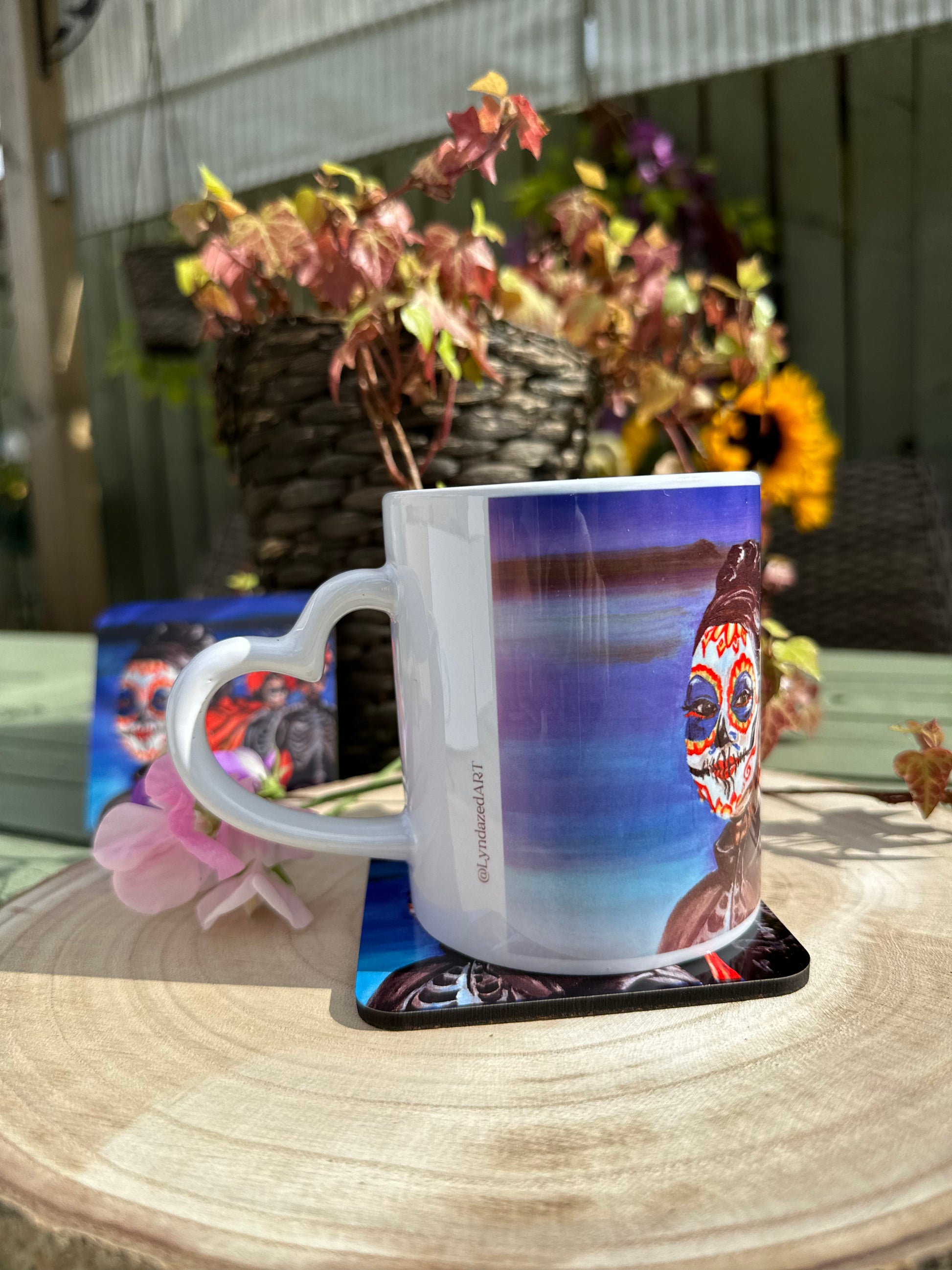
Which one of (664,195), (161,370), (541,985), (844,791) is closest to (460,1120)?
(541,985)

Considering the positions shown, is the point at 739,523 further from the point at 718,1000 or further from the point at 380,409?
the point at 380,409

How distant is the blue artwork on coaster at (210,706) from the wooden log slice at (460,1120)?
268 millimetres

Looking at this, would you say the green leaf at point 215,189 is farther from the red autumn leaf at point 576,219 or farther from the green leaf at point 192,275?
the red autumn leaf at point 576,219

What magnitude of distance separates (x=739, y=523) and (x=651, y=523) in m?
0.05

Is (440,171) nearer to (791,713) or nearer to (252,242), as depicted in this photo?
(252,242)

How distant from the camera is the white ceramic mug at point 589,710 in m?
0.38

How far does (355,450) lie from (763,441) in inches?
18.2

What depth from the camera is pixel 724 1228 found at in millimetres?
260

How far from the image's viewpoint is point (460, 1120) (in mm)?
319

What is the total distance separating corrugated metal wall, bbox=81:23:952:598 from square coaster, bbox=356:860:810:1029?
201cm

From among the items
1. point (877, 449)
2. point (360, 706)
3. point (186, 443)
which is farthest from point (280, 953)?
point (186, 443)

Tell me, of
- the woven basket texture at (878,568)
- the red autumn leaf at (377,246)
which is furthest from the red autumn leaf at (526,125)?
the woven basket texture at (878,568)

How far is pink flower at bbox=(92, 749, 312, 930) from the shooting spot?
1.57ft

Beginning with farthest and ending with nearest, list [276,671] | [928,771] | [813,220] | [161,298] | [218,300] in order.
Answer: [161,298], [813,220], [218,300], [928,771], [276,671]
